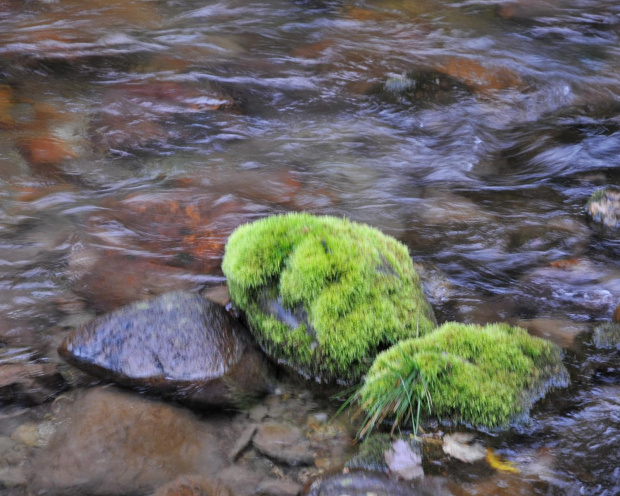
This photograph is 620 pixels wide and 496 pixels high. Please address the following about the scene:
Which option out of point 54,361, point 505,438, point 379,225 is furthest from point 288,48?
point 505,438

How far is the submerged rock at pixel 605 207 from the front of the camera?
18.0 ft

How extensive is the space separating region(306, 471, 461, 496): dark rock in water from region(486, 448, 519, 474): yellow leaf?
292 mm

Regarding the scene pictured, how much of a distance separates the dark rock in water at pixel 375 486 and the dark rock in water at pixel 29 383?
1791 millimetres

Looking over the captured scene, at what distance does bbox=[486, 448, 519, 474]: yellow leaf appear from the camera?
3014mm

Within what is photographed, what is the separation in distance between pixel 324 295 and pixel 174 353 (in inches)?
38.4

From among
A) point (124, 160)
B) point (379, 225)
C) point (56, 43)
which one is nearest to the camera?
point (379, 225)

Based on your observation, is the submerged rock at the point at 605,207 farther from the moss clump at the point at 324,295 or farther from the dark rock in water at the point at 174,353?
the dark rock in water at the point at 174,353

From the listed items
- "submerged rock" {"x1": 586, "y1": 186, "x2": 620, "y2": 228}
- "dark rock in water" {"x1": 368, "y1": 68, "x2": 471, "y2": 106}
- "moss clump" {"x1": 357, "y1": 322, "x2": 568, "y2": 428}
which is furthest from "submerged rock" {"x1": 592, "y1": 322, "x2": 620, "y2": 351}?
"dark rock in water" {"x1": 368, "y1": 68, "x2": 471, "y2": 106}

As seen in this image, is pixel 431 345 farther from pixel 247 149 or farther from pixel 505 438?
pixel 247 149

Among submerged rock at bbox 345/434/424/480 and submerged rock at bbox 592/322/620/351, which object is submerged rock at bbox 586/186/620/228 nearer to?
submerged rock at bbox 592/322/620/351

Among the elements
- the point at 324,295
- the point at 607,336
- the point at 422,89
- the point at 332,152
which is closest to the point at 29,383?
the point at 324,295

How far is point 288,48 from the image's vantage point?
389 inches

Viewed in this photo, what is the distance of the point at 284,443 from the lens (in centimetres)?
337

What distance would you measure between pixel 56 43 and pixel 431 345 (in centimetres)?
Result: 857
